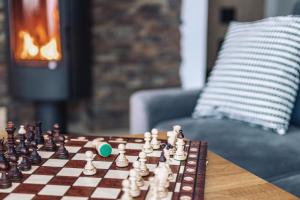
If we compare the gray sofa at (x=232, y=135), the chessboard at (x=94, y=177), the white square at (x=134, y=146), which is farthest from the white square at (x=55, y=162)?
the gray sofa at (x=232, y=135)

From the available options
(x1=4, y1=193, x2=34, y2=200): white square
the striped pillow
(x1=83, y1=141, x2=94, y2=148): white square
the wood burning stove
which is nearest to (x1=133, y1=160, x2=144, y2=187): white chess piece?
(x1=4, y1=193, x2=34, y2=200): white square

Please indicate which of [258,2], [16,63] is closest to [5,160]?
[16,63]

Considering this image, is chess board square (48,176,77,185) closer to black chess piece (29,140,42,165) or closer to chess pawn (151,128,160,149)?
black chess piece (29,140,42,165)

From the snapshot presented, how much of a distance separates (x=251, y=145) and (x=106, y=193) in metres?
0.72

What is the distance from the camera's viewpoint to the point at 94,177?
1.10m

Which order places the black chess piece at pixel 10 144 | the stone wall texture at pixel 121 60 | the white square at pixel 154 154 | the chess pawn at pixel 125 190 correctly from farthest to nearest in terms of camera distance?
the stone wall texture at pixel 121 60
the white square at pixel 154 154
the black chess piece at pixel 10 144
the chess pawn at pixel 125 190

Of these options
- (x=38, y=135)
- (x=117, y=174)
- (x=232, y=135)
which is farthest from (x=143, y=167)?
(x=232, y=135)

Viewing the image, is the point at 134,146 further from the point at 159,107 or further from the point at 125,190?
the point at 159,107

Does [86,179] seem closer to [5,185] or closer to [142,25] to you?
[5,185]

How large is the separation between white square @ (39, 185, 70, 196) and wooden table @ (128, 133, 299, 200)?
304 mm

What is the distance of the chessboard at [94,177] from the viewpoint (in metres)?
1.00

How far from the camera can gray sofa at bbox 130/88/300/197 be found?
59.0 inches

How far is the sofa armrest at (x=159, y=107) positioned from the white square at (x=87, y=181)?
847mm

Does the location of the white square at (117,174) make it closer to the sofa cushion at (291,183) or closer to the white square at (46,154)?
the white square at (46,154)
